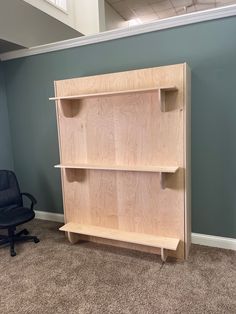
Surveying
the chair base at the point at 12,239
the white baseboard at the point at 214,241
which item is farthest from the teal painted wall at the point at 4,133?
the white baseboard at the point at 214,241

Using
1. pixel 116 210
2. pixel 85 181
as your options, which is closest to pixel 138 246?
pixel 116 210

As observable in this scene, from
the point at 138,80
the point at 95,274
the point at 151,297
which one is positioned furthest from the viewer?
the point at 138,80

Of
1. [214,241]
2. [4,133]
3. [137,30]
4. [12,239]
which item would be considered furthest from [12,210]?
[137,30]

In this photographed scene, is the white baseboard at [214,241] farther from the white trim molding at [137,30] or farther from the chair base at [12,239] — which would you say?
the white trim molding at [137,30]

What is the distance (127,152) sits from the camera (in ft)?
8.42

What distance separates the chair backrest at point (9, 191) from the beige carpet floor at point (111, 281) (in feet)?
1.80

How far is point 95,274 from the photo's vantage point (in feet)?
7.34

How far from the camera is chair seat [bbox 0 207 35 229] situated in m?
2.55

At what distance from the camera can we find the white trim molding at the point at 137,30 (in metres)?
2.28

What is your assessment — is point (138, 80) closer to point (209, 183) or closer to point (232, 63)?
point (232, 63)

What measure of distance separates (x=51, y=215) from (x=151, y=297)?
6.66ft

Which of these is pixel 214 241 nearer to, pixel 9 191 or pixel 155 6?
pixel 9 191

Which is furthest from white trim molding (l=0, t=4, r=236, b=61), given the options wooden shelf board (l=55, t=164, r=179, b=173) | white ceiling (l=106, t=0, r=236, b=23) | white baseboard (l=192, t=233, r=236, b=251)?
white ceiling (l=106, t=0, r=236, b=23)

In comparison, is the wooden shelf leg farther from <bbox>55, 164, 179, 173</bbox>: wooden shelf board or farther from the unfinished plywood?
<bbox>55, 164, 179, 173</bbox>: wooden shelf board
